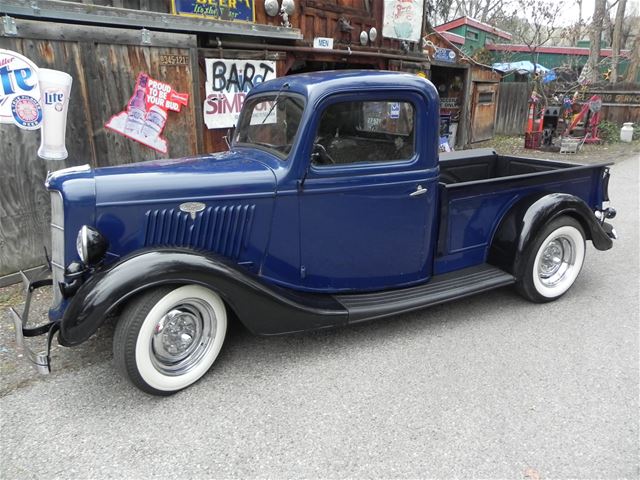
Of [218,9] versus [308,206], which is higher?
[218,9]

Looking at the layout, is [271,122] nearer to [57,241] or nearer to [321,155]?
[321,155]

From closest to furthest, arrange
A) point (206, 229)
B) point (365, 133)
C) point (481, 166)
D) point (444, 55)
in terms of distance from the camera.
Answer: point (206, 229) < point (365, 133) < point (481, 166) < point (444, 55)

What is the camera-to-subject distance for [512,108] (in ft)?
49.6

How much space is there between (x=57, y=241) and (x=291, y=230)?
4.65ft

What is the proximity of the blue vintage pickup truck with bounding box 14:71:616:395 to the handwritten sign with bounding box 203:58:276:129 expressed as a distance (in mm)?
2383

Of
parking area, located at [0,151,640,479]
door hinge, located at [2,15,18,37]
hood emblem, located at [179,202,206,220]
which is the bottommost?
parking area, located at [0,151,640,479]

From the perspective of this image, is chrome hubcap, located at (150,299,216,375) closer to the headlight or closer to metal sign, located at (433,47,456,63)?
the headlight

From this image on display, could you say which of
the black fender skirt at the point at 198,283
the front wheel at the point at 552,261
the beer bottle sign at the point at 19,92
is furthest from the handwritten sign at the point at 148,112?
the front wheel at the point at 552,261

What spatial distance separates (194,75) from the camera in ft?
17.6

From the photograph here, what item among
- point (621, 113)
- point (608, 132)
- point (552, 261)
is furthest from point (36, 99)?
point (621, 113)

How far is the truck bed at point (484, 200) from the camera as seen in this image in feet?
11.6

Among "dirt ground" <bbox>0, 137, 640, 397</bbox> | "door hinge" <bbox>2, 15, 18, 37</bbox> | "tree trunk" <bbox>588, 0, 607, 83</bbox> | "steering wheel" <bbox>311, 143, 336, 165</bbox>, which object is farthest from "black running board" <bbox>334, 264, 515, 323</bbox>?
"tree trunk" <bbox>588, 0, 607, 83</bbox>

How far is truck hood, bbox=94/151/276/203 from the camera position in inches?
106

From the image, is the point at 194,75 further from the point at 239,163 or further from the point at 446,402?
the point at 446,402
